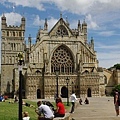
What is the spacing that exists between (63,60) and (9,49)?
1629 cm

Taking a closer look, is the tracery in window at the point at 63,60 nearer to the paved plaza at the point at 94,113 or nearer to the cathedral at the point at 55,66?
the cathedral at the point at 55,66

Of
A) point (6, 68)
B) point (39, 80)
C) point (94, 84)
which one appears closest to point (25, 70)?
point (39, 80)

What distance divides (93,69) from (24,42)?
68.4ft

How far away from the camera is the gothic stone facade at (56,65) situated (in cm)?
7714

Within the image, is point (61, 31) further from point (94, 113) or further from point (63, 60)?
point (94, 113)

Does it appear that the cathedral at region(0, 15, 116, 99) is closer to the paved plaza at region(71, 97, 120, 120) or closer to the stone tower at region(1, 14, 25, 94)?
the stone tower at region(1, 14, 25, 94)

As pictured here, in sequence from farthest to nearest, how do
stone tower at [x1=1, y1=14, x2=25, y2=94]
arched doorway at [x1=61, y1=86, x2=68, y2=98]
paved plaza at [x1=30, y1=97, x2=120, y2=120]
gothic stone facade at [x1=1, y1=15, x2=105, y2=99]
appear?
stone tower at [x1=1, y1=14, x2=25, y2=94], arched doorway at [x1=61, y1=86, x2=68, y2=98], gothic stone facade at [x1=1, y1=15, x2=105, y2=99], paved plaza at [x1=30, y1=97, x2=120, y2=120]

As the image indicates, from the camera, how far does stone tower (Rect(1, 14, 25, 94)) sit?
8719cm

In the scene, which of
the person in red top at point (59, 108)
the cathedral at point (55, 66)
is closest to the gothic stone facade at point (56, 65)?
the cathedral at point (55, 66)

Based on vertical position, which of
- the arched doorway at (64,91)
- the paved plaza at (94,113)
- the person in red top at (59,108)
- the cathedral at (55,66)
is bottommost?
the paved plaza at (94,113)

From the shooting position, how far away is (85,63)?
84.0 metres

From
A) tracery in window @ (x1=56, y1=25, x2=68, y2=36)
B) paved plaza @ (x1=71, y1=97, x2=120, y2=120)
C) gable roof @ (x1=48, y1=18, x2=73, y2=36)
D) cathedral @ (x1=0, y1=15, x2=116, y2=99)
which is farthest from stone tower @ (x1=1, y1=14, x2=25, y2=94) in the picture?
paved plaza @ (x1=71, y1=97, x2=120, y2=120)

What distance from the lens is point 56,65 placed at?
267 feet

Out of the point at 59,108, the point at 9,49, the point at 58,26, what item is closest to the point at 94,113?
the point at 59,108
